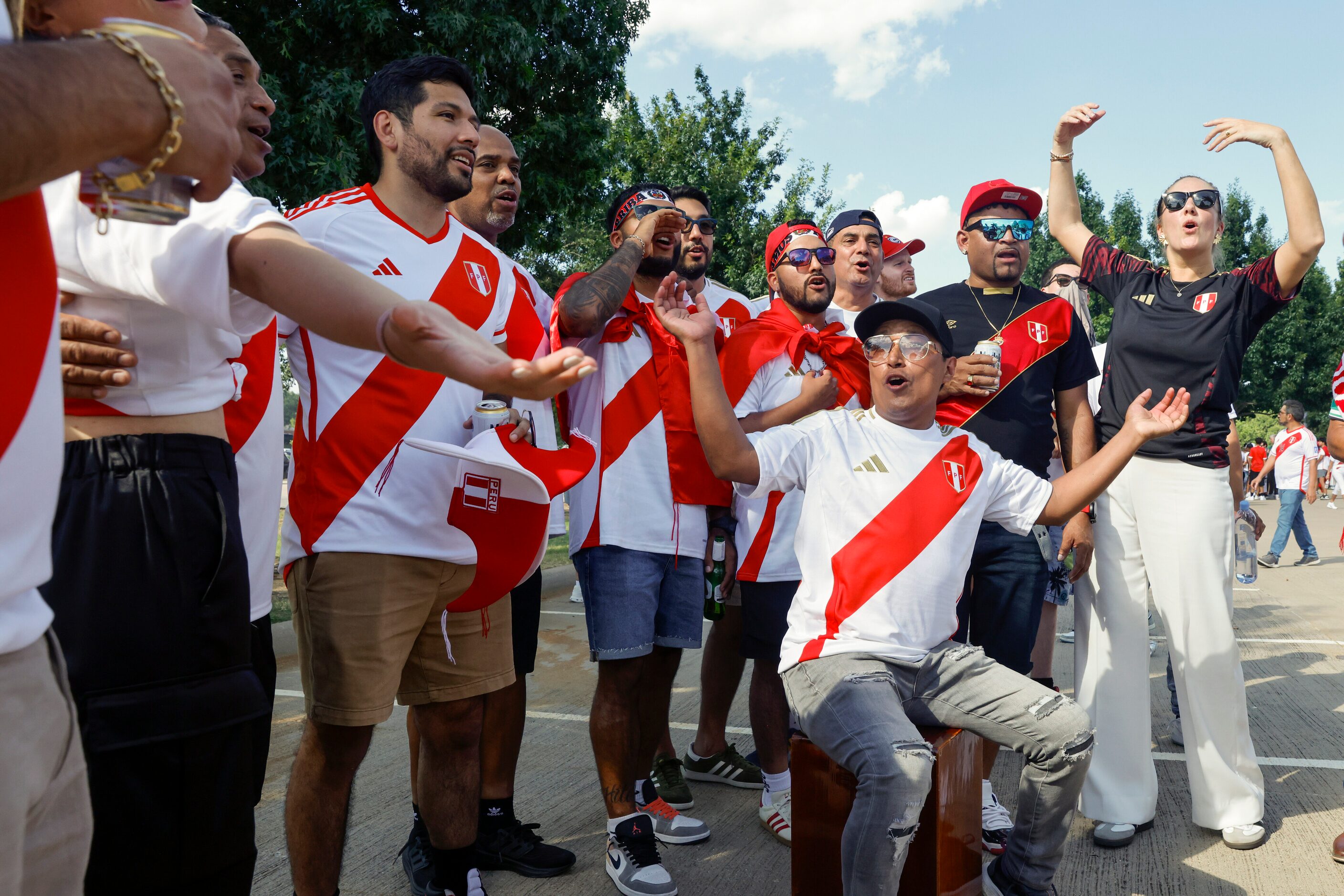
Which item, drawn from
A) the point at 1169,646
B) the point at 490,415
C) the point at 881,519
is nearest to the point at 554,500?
the point at 490,415

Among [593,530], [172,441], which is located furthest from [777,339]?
[172,441]

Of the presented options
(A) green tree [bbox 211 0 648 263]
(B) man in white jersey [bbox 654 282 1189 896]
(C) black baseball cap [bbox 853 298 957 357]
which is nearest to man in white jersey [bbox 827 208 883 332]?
(C) black baseball cap [bbox 853 298 957 357]

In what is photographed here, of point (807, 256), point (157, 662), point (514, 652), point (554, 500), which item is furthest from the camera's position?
point (807, 256)

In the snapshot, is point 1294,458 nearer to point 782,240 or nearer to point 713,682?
point 782,240

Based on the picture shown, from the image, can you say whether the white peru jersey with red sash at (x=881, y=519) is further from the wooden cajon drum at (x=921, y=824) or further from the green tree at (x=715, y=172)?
the green tree at (x=715, y=172)

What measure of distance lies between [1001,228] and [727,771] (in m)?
2.66

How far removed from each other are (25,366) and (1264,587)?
41.4ft

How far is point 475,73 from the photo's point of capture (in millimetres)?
9336

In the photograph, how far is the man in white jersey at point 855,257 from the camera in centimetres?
486

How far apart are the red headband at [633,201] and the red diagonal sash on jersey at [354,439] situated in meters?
1.30

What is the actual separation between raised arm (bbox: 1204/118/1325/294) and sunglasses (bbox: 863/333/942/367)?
1.69 metres

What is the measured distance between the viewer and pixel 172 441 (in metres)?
1.78

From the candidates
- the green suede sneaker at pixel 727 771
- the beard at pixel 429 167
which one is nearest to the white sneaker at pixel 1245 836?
the green suede sneaker at pixel 727 771

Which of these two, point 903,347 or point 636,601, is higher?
point 903,347
